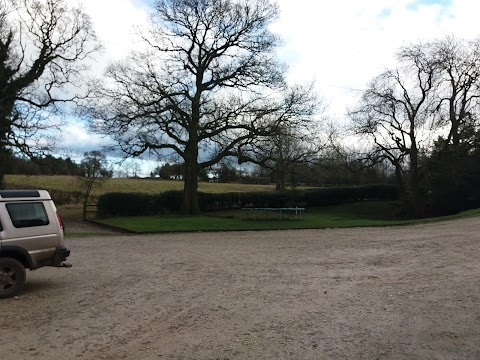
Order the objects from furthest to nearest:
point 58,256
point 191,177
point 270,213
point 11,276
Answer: point 191,177 → point 270,213 → point 58,256 → point 11,276

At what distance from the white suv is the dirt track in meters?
0.48

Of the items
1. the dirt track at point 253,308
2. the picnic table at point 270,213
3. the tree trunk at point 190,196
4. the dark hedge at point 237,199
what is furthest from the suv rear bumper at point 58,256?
the dark hedge at point 237,199

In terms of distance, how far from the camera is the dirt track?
5.20 m

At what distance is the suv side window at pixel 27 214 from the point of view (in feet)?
27.2

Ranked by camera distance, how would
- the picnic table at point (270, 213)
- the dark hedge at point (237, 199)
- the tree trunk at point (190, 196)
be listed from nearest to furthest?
1. the picnic table at point (270, 213)
2. the tree trunk at point (190, 196)
3. the dark hedge at point (237, 199)

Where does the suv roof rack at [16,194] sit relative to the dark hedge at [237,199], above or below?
below

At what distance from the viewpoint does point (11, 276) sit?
8.04 m

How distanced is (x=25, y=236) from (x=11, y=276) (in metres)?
0.74

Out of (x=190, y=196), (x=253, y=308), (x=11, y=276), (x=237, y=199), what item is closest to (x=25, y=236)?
(x=11, y=276)

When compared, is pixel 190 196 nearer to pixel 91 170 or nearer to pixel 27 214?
pixel 91 170

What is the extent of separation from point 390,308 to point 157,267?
6.22 meters

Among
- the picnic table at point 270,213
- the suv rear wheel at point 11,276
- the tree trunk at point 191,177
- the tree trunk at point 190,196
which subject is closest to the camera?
the suv rear wheel at point 11,276

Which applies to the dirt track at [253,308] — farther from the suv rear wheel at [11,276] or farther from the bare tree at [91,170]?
the bare tree at [91,170]

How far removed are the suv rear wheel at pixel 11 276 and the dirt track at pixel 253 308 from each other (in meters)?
0.25
